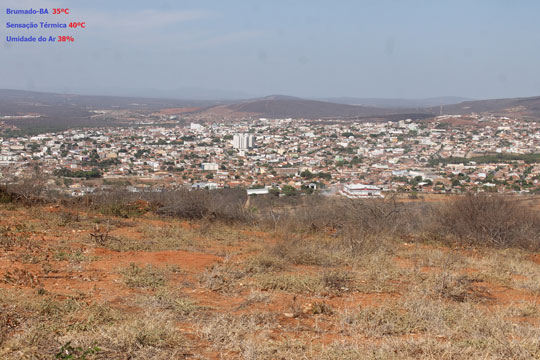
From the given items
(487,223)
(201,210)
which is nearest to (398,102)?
(487,223)

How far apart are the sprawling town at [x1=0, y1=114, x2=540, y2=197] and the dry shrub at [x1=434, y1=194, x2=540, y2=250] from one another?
11.7 ft

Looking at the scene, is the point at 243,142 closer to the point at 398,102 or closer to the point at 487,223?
the point at 487,223

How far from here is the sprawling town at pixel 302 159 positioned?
20391mm

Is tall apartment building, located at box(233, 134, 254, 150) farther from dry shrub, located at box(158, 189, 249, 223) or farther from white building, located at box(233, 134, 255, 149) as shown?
dry shrub, located at box(158, 189, 249, 223)

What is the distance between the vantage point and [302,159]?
30750 mm

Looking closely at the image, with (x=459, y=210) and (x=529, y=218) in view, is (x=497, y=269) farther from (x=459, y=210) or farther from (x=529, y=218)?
(x=529, y=218)

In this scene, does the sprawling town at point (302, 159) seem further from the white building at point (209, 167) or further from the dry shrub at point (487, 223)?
the dry shrub at point (487, 223)

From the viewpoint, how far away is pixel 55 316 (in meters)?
3.58

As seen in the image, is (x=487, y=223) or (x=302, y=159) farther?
(x=302, y=159)

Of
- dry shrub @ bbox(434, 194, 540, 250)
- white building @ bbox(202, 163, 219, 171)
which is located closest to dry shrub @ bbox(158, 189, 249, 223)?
dry shrub @ bbox(434, 194, 540, 250)

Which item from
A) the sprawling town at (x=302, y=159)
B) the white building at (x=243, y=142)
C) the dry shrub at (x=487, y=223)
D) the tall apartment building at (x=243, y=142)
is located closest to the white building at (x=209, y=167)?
the sprawling town at (x=302, y=159)

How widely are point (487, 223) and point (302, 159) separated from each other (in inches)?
843

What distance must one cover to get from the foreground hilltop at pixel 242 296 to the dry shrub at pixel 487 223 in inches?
31.3

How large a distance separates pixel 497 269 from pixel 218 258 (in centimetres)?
380
